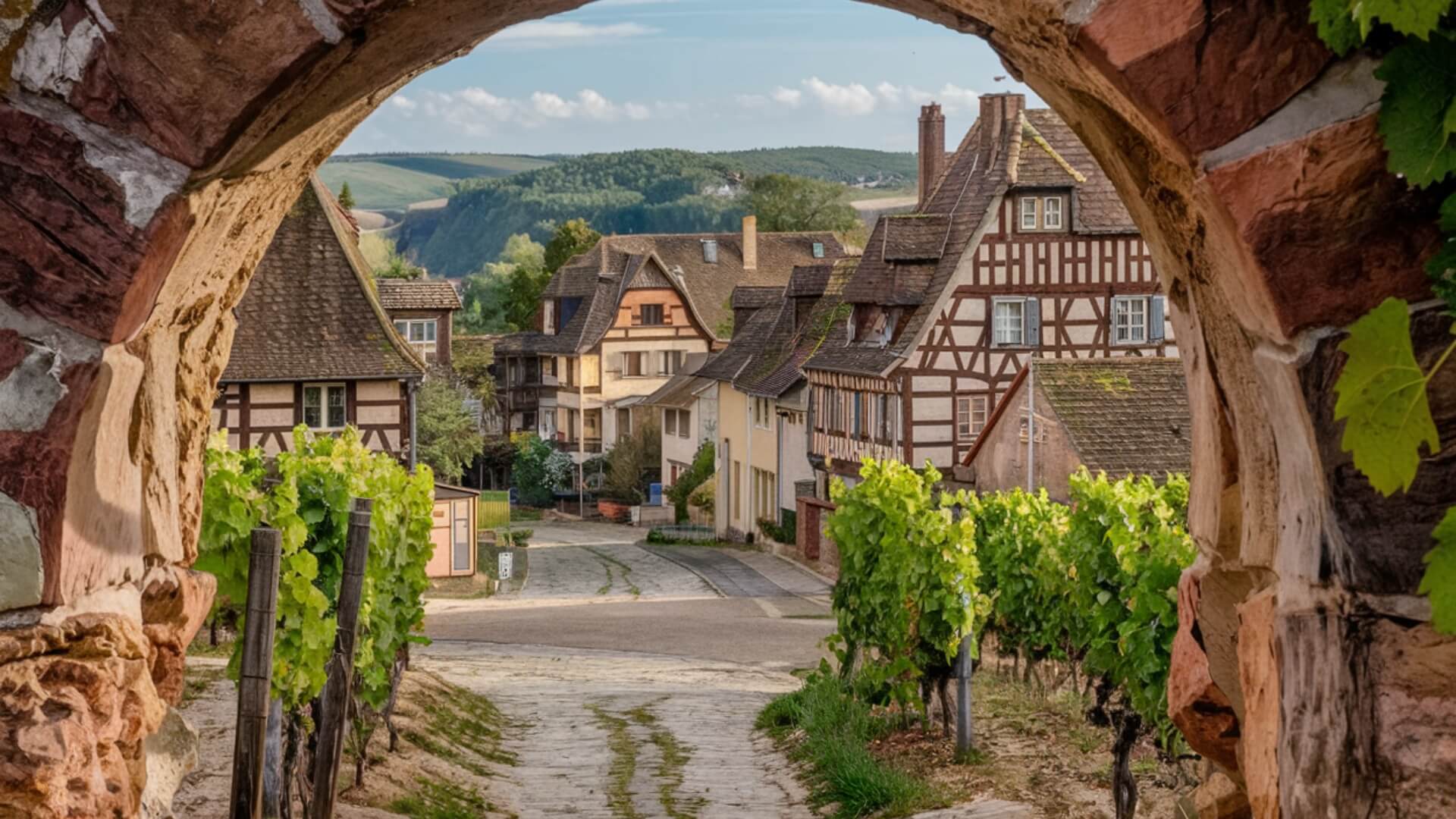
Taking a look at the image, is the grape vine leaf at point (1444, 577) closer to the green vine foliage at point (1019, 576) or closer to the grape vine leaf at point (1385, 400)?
the grape vine leaf at point (1385, 400)

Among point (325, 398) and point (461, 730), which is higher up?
point (325, 398)

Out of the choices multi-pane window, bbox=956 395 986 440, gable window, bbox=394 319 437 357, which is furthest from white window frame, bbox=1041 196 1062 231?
gable window, bbox=394 319 437 357

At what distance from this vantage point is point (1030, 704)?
15.4 metres

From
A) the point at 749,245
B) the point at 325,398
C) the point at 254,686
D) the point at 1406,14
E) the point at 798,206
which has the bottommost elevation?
the point at 254,686

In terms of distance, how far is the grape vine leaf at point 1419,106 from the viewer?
2.75m

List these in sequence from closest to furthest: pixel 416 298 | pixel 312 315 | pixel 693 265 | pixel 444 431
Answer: pixel 312 315 → pixel 416 298 → pixel 444 431 → pixel 693 265

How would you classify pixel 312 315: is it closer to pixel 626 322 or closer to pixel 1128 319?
pixel 1128 319

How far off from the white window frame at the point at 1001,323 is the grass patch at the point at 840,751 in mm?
17668

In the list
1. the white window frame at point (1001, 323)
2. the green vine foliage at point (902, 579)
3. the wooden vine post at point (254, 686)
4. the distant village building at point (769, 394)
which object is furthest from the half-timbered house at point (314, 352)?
the wooden vine post at point (254, 686)

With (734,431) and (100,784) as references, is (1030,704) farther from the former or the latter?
(734,431)

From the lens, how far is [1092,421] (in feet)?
86.3

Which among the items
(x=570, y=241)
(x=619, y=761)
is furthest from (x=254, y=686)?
(x=570, y=241)

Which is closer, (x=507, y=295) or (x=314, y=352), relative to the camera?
(x=314, y=352)

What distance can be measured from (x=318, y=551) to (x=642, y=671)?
10.3 metres
